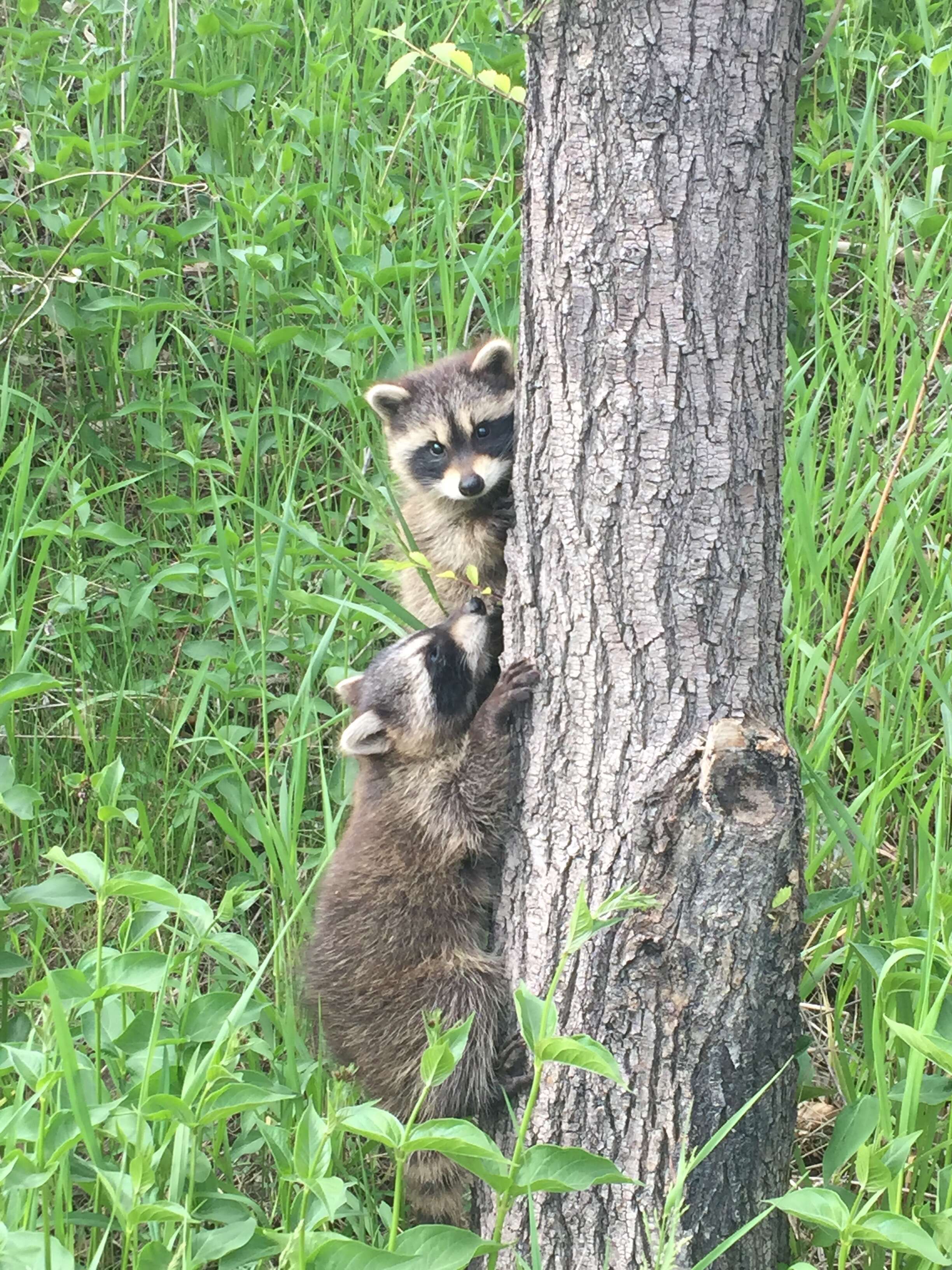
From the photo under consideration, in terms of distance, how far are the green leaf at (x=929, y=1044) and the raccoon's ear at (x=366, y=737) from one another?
5.03ft

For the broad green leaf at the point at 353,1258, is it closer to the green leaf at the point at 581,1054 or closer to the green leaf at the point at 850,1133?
the green leaf at the point at 581,1054

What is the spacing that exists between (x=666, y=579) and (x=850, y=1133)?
97 cm

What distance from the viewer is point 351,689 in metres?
3.38

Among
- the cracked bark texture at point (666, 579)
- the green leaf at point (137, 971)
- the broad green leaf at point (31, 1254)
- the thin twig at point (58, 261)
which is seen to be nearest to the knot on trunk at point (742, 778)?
the cracked bark texture at point (666, 579)

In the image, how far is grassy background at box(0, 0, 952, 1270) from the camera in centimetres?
222

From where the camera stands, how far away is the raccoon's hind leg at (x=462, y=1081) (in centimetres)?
262

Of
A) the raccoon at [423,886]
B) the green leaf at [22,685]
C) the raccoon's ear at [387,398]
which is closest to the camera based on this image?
the raccoon at [423,886]

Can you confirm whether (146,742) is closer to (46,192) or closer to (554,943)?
(554,943)

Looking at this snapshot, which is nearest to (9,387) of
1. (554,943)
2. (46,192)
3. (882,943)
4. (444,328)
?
(46,192)

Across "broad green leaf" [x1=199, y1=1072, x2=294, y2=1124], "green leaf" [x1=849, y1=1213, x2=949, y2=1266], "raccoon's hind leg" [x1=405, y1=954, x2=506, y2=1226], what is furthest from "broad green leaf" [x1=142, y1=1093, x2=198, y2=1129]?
"green leaf" [x1=849, y1=1213, x2=949, y2=1266]

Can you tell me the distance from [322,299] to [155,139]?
1.43 m

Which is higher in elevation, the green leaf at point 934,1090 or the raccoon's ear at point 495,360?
the raccoon's ear at point 495,360

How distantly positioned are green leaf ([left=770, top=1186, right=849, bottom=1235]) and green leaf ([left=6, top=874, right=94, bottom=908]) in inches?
56.9

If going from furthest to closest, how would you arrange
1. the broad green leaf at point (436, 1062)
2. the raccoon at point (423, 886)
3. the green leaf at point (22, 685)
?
the green leaf at point (22, 685) → the raccoon at point (423, 886) → the broad green leaf at point (436, 1062)
